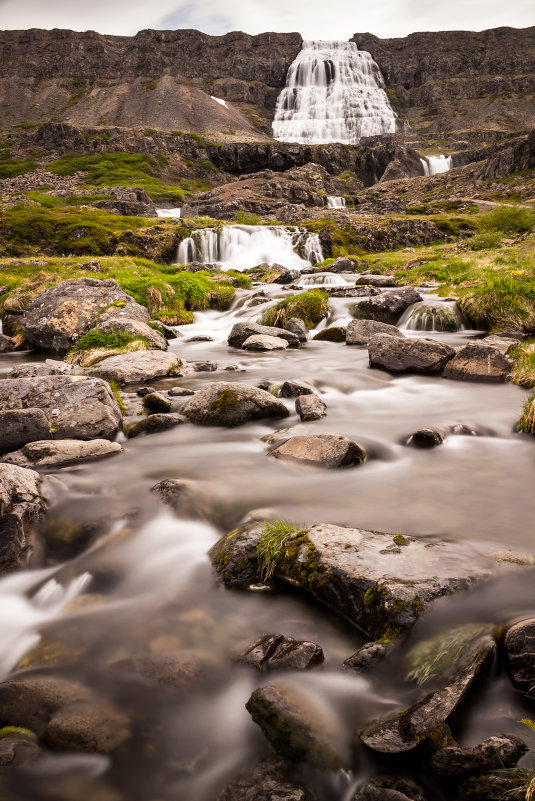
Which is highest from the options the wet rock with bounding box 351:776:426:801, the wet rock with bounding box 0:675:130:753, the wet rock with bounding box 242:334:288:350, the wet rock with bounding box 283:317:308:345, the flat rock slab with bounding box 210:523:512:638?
the wet rock with bounding box 283:317:308:345

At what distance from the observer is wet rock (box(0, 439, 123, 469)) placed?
632 centimetres

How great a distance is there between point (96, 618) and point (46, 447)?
3.17 metres

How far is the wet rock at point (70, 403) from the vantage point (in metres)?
7.31

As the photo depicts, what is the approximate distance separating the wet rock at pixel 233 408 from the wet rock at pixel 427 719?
18.2 ft

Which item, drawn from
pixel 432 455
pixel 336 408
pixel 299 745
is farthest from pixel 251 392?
pixel 299 745

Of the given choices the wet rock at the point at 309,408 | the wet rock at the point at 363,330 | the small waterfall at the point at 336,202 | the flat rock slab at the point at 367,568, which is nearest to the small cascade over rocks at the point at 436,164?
the small waterfall at the point at 336,202

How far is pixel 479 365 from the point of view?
9766 millimetres

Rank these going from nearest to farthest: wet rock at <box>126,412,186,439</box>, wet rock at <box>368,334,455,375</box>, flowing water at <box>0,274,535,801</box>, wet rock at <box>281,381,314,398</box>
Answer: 1. flowing water at <box>0,274,535,801</box>
2. wet rock at <box>126,412,186,439</box>
3. wet rock at <box>281,381,314,398</box>
4. wet rock at <box>368,334,455,375</box>

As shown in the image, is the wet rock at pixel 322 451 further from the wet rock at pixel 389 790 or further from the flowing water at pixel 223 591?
the wet rock at pixel 389 790

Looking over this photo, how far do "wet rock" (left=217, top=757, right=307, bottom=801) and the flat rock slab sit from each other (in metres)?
1.09

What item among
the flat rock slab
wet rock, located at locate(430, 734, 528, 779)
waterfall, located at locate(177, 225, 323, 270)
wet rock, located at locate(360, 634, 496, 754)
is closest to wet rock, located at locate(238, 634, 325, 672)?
the flat rock slab

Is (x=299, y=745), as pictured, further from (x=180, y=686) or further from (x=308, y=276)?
(x=308, y=276)

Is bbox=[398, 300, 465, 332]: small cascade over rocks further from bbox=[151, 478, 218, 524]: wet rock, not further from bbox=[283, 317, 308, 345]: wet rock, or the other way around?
bbox=[151, 478, 218, 524]: wet rock

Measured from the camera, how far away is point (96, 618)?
3947mm
